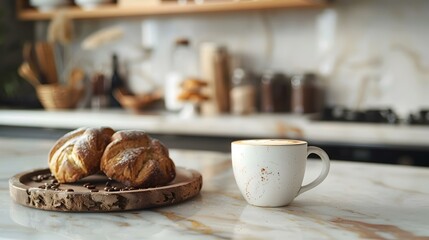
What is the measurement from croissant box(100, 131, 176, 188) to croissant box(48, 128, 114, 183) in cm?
2

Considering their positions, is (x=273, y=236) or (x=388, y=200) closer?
(x=273, y=236)

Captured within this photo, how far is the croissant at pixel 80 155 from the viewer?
2.98ft

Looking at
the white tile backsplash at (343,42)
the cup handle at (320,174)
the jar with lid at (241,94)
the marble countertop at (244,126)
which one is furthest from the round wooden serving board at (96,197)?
the white tile backsplash at (343,42)

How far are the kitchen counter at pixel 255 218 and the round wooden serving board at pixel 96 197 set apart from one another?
0.01 m

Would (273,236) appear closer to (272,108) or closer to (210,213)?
(210,213)

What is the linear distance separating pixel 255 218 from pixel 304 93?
2.05m

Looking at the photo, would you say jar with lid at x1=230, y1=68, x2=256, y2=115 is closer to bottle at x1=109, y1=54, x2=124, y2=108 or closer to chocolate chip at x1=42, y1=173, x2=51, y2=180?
bottle at x1=109, y1=54, x2=124, y2=108

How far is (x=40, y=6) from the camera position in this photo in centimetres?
327

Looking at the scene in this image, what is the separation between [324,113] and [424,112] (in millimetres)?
414

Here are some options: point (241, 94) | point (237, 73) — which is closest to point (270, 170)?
point (241, 94)

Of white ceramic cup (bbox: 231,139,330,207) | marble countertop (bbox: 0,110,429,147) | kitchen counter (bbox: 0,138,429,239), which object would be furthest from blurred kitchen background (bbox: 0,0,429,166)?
white ceramic cup (bbox: 231,139,330,207)

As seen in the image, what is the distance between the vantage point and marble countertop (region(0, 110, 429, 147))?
2154mm

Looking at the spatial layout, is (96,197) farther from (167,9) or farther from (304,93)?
(167,9)

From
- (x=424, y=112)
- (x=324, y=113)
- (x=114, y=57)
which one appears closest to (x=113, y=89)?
(x=114, y=57)
